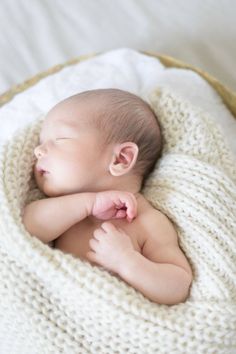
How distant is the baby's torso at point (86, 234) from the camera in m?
0.96

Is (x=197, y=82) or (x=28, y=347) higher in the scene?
(x=197, y=82)

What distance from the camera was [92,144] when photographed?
0.98 m

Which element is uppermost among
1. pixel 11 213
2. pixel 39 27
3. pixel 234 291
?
pixel 39 27

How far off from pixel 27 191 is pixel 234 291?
0.42m

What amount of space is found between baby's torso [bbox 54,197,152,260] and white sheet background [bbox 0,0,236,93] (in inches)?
26.4

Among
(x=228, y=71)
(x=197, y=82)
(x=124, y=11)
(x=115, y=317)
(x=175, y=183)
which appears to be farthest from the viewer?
(x=124, y=11)

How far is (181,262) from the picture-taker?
36.7 inches

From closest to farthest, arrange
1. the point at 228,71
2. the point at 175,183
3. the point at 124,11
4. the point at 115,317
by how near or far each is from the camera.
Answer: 1. the point at 115,317
2. the point at 175,183
3. the point at 228,71
4. the point at 124,11

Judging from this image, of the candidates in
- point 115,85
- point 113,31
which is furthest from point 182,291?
point 113,31

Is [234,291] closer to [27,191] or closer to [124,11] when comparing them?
[27,191]

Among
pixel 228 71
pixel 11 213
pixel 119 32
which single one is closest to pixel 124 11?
pixel 119 32

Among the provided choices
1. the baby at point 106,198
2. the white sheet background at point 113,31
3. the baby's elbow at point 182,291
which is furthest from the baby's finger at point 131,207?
the white sheet background at point 113,31

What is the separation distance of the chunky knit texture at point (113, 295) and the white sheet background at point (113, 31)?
657 mm

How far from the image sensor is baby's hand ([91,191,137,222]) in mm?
948
